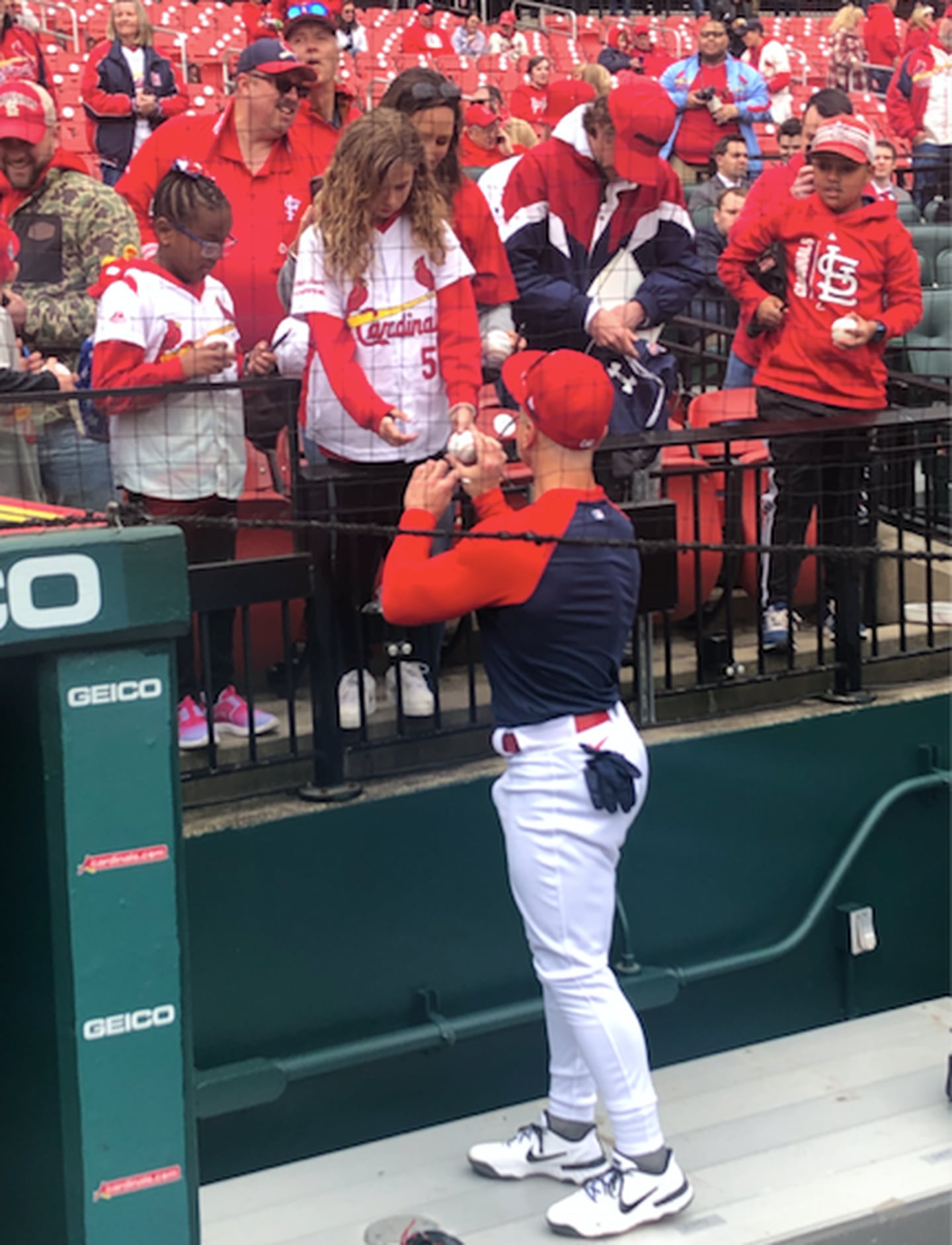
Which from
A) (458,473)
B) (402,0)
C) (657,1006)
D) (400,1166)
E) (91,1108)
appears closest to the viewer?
(91,1108)

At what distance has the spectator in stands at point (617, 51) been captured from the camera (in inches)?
379

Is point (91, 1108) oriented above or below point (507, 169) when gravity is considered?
below

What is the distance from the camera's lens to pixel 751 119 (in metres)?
8.66

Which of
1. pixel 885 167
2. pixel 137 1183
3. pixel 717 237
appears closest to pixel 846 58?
pixel 885 167

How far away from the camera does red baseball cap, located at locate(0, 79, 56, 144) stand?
15.0ft

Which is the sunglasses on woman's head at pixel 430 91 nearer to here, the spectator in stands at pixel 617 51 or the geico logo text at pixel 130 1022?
the geico logo text at pixel 130 1022

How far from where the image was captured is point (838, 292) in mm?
5352

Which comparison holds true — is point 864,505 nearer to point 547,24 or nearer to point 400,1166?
point 400,1166

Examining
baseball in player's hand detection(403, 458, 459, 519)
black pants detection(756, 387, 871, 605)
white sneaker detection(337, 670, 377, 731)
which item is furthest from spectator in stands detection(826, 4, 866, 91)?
baseball in player's hand detection(403, 458, 459, 519)

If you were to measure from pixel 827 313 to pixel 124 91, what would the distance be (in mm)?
4283

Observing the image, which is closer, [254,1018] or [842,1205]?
[842,1205]

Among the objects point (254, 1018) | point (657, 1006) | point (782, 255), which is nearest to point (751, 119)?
point (782, 255)

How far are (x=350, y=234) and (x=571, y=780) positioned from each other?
1.68m

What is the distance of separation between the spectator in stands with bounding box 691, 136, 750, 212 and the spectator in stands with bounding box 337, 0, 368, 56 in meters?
2.94
